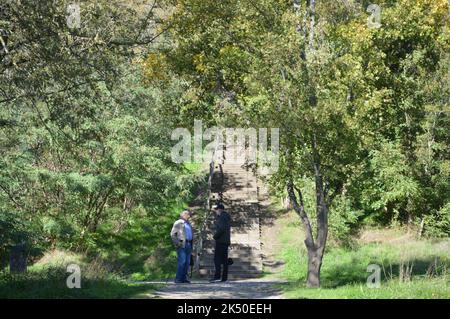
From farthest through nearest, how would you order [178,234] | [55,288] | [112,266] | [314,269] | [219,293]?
[112,266] → [178,234] → [314,269] → [219,293] → [55,288]

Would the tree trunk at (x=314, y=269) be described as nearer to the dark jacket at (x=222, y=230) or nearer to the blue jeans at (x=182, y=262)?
the dark jacket at (x=222, y=230)

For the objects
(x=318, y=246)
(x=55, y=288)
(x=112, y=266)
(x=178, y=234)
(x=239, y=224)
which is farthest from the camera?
(x=239, y=224)

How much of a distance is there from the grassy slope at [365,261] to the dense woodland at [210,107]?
37.2 inches

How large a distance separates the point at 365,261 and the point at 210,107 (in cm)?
705

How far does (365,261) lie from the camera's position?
19156mm

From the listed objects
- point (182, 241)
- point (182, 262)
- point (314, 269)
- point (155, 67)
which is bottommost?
point (182, 262)

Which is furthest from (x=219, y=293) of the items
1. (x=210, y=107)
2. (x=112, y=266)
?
(x=112, y=266)

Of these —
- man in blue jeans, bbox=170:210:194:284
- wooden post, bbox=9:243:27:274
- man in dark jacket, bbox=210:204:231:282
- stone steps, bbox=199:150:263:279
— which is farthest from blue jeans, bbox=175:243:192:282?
wooden post, bbox=9:243:27:274

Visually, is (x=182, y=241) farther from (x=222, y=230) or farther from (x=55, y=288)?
(x=55, y=288)

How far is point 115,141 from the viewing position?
2130 cm

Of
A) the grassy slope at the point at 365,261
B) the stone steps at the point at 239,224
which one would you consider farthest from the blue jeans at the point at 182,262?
Result: the grassy slope at the point at 365,261

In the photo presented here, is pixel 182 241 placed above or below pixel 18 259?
above

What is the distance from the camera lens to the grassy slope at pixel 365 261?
10.6m
